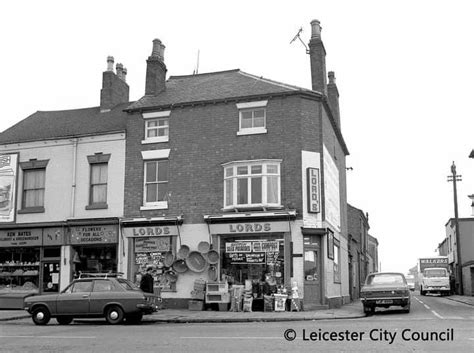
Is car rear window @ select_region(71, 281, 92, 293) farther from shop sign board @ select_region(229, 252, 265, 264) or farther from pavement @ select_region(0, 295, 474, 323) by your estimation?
shop sign board @ select_region(229, 252, 265, 264)

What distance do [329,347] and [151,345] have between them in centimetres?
360

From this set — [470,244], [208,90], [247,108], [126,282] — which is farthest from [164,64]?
[470,244]

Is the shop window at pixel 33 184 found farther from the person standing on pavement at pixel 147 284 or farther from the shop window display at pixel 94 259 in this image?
the person standing on pavement at pixel 147 284

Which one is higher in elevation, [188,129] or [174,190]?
[188,129]

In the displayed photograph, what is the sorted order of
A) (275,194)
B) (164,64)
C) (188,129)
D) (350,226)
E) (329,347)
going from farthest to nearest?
1. (350,226)
2. (164,64)
3. (188,129)
4. (275,194)
5. (329,347)

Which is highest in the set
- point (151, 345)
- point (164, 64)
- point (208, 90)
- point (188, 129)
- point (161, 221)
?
point (164, 64)

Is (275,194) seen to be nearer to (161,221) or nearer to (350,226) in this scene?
(161,221)

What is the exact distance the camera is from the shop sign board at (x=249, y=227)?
23250 mm

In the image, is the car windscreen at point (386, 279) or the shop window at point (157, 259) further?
the shop window at point (157, 259)

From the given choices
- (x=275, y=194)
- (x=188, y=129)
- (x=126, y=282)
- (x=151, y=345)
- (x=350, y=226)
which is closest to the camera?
(x=151, y=345)

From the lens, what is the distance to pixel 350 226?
42.1 meters

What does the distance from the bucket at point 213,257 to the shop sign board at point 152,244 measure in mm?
1922

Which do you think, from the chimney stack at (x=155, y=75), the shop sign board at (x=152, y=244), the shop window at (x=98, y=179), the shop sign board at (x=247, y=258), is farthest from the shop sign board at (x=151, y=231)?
the chimney stack at (x=155, y=75)

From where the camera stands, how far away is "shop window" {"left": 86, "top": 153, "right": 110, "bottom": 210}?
1036 inches
